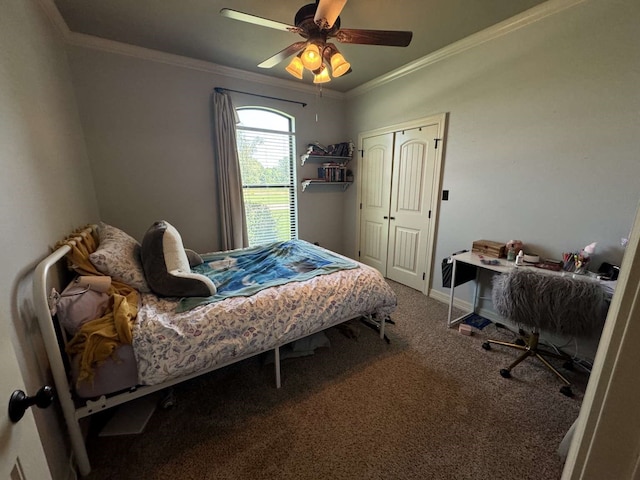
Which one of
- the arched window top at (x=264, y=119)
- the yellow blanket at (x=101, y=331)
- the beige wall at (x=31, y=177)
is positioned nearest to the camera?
the beige wall at (x=31, y=177)

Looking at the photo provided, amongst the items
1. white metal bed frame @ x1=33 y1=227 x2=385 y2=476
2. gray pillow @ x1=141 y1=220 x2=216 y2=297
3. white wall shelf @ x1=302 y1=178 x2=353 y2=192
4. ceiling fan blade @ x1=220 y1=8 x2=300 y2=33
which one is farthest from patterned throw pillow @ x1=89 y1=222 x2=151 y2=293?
white wall shelf @ x1=302 y1=178 x2=353 y2=192

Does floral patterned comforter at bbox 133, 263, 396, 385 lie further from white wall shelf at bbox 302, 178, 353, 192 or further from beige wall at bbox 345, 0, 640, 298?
white wall shelf at bbox 302, 178, 353, 192

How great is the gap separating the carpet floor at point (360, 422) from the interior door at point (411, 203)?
1374 mm

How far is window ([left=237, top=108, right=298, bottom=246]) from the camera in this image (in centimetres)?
349

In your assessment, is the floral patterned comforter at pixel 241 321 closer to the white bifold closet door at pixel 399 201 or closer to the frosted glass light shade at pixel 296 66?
the white bifold closet door at pixel 399 201

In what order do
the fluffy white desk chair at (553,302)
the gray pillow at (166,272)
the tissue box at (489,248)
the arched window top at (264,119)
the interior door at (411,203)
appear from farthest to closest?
the arched window top at (264,119), the interior door at (411,203), the tissue box at (489,248), the gray pillow at (166,272), the fluffy white desk chair at (553,302)

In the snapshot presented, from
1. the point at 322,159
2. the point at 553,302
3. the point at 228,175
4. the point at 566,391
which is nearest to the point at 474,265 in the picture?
the point at 553,302

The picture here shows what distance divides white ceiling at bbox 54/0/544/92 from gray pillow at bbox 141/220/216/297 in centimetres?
185

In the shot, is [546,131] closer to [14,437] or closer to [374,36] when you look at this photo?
[374,36]

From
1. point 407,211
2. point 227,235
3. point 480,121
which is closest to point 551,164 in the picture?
point 480,121

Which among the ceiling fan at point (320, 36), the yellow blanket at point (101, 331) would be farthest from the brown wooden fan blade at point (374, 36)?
the yellow blanket at point (101, 331)

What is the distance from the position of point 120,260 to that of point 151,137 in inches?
72.4

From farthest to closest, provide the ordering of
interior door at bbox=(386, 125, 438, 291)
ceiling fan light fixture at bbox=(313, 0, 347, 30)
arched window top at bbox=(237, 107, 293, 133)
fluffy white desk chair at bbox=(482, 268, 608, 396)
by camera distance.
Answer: arched window top at bbox=(237, 107, 293, 133) < interior door at bbox=(386, 125, 438, 291) < fluffy white desk chair at bbox=(482, 268, 608, 396) < ceiling fan light fixture at bbox=(313, 0, 347, 30)

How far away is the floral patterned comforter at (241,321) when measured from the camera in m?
1.35
